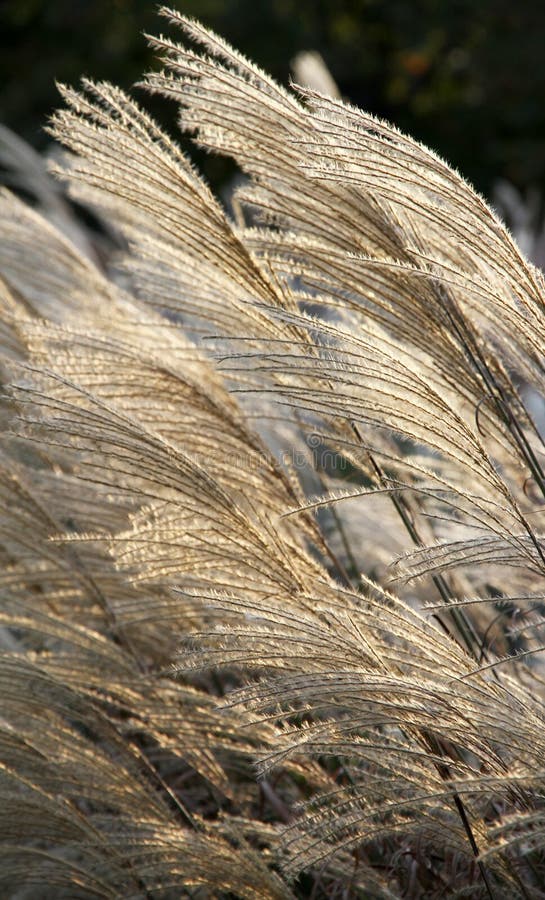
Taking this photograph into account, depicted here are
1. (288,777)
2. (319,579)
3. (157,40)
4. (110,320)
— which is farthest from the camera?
(288,777)

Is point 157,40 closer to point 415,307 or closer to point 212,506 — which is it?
point 415,307

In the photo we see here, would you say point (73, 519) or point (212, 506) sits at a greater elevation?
point (73, 519)

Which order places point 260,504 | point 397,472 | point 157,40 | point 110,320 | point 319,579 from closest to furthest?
point 157,40 < point 319,579 < point 260,504 < point 110,320 < point 397,472

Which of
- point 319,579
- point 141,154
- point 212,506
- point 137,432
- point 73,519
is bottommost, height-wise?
point 319,579

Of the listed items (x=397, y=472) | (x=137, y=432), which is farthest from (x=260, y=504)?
(x=397, y=472)

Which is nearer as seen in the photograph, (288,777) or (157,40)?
(157,40)

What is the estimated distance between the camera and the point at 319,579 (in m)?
1.95

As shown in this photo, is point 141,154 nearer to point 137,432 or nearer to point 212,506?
point 137,432

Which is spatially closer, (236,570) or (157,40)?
(157,40)

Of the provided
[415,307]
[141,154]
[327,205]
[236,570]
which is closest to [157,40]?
[141,154]

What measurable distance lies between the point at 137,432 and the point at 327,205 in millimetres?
517

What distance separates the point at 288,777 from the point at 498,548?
4.19ft

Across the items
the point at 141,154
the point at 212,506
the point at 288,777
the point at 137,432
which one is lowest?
the point at 288,777

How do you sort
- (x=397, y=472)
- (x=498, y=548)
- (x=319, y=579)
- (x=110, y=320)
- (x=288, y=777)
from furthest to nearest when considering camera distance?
(x=397, y=472)
(x=288, y=777)
(x=110, y=320)
(x=319, y=579)
(x=498, y=548)
